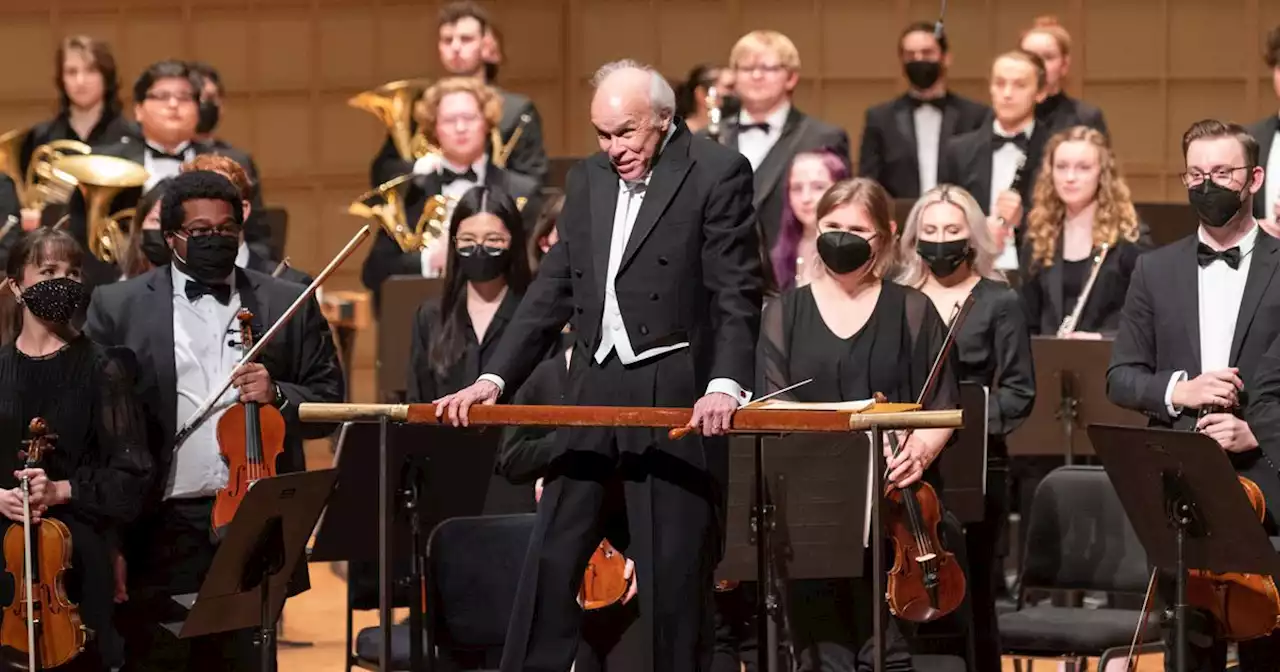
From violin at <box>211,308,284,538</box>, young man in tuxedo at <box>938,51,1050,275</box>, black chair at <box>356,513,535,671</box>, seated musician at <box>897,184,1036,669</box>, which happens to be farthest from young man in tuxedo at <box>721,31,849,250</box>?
violin at <box>211,308,284,538</box>

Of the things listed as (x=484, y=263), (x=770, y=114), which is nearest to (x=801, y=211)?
(x=484, y=263)

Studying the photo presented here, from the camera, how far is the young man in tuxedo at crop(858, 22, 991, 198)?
7.64 meters

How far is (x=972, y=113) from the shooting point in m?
7.70

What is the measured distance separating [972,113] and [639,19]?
2.38m

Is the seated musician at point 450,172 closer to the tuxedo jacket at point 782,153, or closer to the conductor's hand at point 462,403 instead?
the tuxedo jacket at point 782,153

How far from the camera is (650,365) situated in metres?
3.87

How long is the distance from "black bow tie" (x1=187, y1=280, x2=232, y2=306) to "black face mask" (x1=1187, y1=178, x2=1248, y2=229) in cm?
214

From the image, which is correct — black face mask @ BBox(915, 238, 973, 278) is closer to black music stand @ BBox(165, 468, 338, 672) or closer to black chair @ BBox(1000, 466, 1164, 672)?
black chair @ BBox(1000, 466, 1164, 672)

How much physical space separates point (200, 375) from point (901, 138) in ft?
12.7

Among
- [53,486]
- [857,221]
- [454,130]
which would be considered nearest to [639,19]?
[454,130]

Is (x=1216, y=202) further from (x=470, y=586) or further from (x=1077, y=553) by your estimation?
(x=470, y=586)

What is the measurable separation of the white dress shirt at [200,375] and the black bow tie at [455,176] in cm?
275

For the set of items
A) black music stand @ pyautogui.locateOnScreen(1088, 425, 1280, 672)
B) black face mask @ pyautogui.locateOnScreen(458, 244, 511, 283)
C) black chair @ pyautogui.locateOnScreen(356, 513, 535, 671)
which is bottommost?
black chair @ pyautogui.locateOnScreen(356, 513, 535, 671)

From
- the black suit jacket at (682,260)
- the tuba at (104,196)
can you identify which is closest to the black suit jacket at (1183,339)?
the black suit jacket at (682,260)
